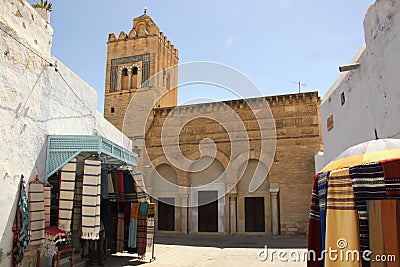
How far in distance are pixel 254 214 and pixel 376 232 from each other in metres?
13.3

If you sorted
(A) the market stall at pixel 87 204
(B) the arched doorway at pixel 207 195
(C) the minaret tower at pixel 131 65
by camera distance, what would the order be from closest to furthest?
(A) the market stall at pixel 87 204 < (B) the arched doorway at pixel 207 195 < (C) the minaret tower at pixel 131 65

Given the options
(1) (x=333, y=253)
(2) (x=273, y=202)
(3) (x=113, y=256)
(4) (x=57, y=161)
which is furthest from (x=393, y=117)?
(2) (x=273, y=202)

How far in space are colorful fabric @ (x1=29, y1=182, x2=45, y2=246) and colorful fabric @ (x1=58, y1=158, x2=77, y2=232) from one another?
0.35 meters

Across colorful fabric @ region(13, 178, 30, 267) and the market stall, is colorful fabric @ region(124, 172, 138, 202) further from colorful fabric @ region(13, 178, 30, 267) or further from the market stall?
colorful fabric @ region(13, 178, 30, 267)

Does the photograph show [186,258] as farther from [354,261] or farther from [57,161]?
[354,261]

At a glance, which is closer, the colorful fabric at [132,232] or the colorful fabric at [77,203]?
the colorful fabric at [77,203]

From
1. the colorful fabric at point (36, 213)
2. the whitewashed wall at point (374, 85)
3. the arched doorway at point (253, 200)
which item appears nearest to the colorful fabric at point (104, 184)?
the colorful fabric at point (36, 213)

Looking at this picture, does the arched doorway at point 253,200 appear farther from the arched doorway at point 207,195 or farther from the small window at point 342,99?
the small window at point 342,99

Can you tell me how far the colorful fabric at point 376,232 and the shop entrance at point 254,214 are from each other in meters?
13.1

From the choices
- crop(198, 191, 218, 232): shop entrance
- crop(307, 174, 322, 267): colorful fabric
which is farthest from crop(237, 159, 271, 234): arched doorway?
crop(307, 174, 322, 267): colorful fabric

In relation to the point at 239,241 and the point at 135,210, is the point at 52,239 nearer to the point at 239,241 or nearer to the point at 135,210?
the point at 135,210

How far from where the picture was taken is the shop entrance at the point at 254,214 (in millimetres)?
14297

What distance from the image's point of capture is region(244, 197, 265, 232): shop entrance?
563 inches

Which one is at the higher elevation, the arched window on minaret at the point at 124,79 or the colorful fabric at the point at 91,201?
the arched window on minaret at the point at 124,79
